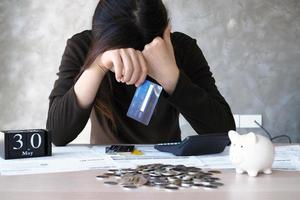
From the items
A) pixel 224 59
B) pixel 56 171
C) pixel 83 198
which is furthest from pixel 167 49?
pixel 224 59

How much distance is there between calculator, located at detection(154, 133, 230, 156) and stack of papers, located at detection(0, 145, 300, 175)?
1 centimetres

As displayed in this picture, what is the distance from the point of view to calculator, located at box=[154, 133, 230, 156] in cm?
82

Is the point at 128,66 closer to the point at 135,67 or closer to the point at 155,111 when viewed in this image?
the point at 135,67

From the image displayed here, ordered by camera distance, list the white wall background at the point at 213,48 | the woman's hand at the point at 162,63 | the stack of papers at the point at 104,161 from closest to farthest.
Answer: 1. the stack of papers at the point at 104,161
2. the woman's hand at the point at 162,63
3. the white wall background at the point at 213,48

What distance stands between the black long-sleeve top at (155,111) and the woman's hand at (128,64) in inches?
5.0

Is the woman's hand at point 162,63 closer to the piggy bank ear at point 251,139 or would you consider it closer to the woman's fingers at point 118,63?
the woman's fingers at point 118,63

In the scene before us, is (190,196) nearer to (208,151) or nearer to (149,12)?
(208,151)

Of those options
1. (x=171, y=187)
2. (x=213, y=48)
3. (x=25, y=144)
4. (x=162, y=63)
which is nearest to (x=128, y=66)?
(x=162, y=63)

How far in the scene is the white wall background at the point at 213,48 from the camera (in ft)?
7.29

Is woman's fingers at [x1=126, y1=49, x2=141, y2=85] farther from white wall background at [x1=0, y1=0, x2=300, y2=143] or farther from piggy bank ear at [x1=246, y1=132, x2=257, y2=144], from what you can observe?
white wall background at [x1=0, y1=0, x2=300, y2=143]

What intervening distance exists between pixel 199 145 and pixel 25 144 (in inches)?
13.4

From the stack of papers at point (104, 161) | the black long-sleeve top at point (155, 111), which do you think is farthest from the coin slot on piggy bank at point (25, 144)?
the black long-sleeve top at point (155, 111)

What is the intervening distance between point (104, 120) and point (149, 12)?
1.28 ft

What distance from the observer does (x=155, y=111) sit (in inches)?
46.8
